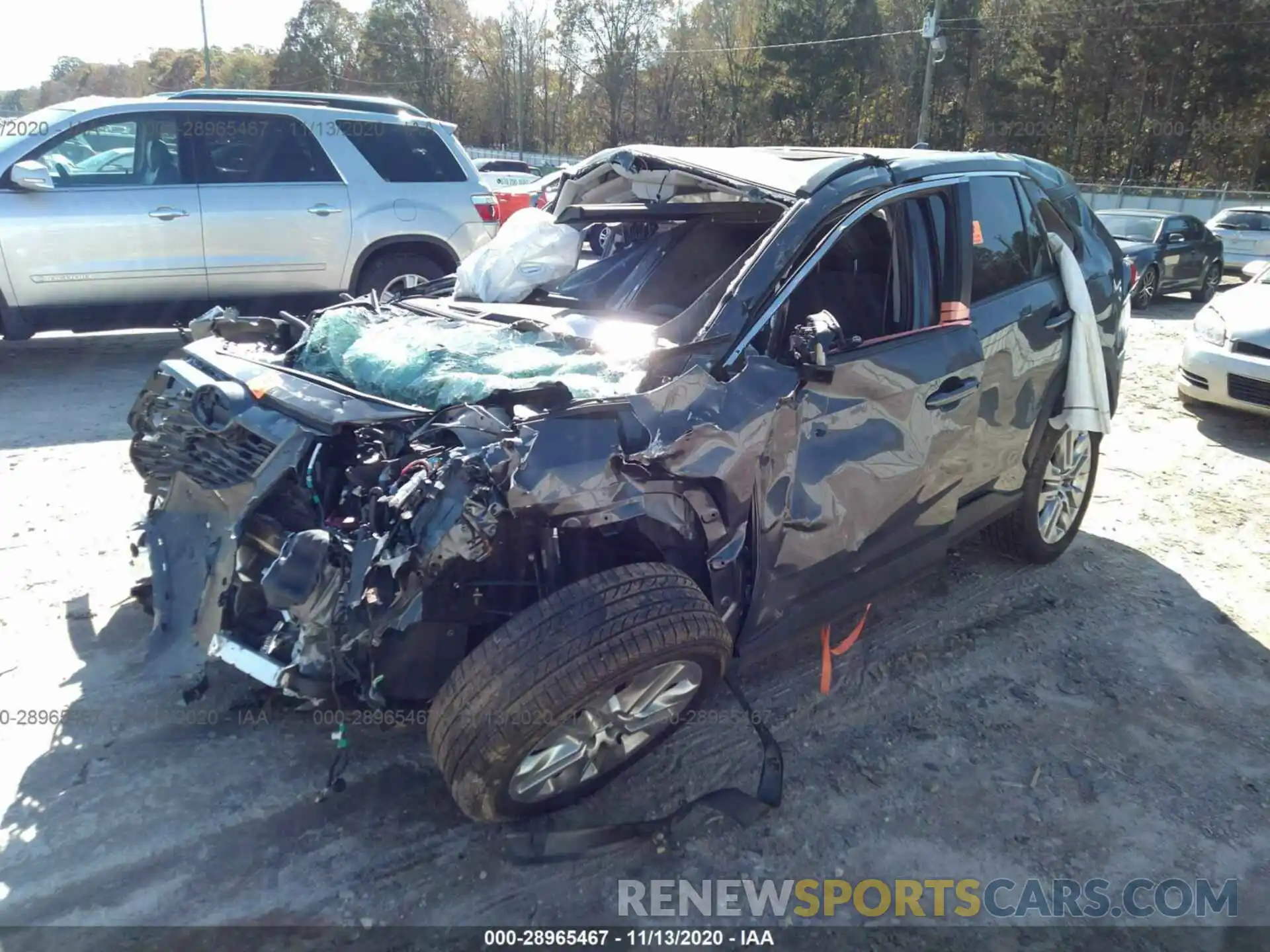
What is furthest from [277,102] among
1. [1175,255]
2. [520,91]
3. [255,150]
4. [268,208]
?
[520,91]

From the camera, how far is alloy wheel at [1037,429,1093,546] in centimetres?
433

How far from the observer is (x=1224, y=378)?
694 cm

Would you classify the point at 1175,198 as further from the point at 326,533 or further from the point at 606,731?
the point at 326,533

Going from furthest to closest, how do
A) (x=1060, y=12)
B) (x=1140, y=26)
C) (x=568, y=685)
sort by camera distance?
(x=1060, y=12)
(x=1140, y=26)
(x=568, y=685)

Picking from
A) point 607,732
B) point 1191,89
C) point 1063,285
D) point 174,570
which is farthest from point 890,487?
point 1191,89

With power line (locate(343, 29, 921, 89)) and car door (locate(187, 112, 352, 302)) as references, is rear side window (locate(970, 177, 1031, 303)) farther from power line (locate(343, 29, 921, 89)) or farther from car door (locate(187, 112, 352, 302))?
power line (locate(343, 29, 921, 89))

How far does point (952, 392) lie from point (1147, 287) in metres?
11.6

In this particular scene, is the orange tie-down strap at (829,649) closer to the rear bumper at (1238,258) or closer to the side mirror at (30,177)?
the side mirror at (30,177)

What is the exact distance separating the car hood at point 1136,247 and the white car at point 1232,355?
216 inches

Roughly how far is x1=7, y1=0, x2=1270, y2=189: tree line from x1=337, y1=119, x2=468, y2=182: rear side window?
29.1 metres

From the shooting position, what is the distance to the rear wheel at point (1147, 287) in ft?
42.0

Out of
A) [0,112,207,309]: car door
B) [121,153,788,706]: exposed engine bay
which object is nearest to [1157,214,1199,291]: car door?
[121,153,788,706]: exposed engine bay

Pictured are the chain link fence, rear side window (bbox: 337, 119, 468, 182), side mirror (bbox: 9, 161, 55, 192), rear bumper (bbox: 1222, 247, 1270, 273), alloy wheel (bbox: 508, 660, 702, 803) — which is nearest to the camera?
alloy wheel (bbox: 508, 660, 702, 803)

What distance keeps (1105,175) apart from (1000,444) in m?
35.4
